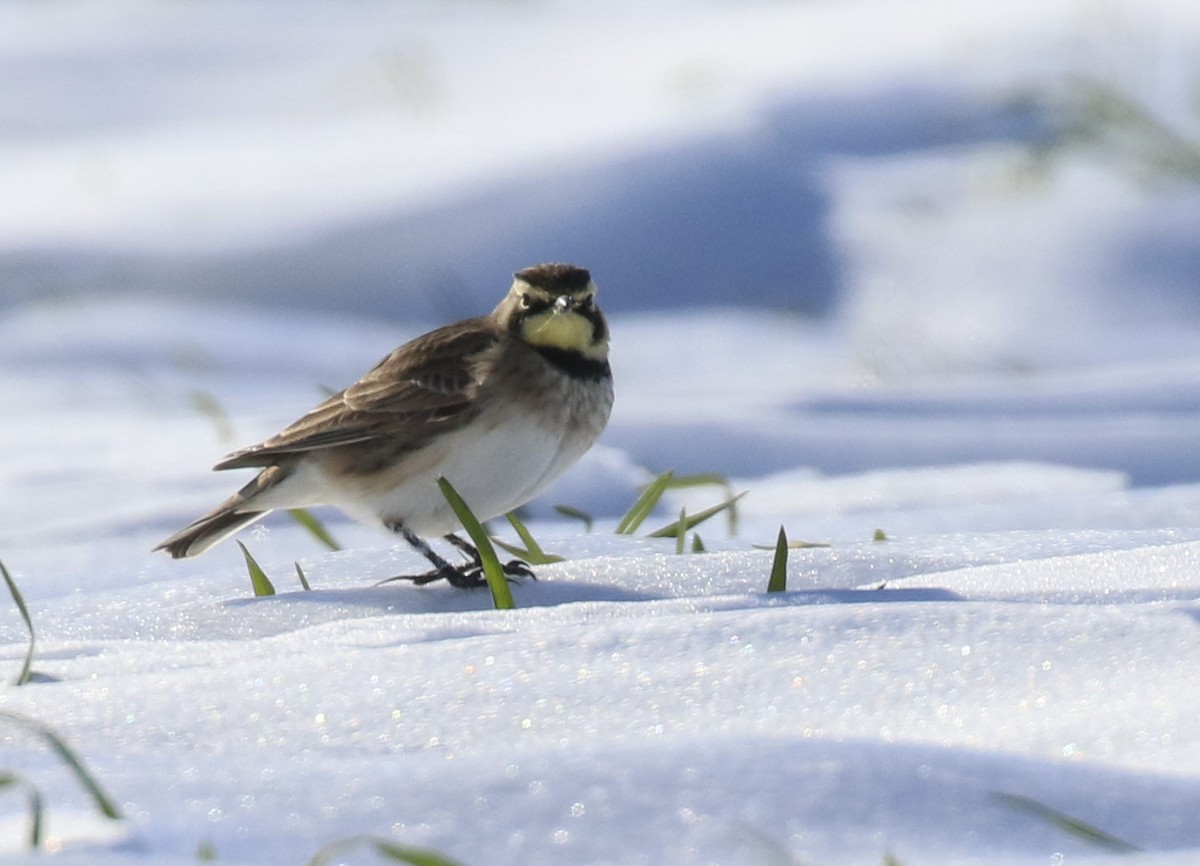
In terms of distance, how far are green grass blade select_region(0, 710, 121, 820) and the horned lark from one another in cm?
171

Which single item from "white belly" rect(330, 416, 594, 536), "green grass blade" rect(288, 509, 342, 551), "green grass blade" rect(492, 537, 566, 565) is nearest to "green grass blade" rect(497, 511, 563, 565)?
"green grass blade" rect(492, 537, 566, 565)

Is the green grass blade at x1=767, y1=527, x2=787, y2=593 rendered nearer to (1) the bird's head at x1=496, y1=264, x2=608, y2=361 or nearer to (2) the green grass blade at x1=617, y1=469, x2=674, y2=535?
(2) the green grass blade at x1=617, y1=469, x2=674, y2=535

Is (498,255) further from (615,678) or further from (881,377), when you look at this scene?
(615,678)

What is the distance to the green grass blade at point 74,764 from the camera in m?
1.96

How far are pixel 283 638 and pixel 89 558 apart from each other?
1872mm

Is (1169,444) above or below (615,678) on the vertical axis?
above

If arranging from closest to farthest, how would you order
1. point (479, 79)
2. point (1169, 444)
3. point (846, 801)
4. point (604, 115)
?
point (846, 801) < point (1169, 444) < point (604, 115) < point (479, 79)

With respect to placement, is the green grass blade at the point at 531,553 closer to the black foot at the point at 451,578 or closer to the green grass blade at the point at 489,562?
the black foot at the point at 451,578

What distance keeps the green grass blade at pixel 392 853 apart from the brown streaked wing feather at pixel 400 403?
232 centimetres

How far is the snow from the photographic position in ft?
6.80

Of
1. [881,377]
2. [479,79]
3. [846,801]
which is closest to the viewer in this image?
[846,801]

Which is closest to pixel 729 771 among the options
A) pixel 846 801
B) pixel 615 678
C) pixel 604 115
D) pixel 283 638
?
pixel 846 801

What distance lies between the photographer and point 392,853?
1781 millimetres

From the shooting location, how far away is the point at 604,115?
10070 mm
